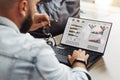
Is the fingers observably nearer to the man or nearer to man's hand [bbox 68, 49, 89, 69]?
man's hand [bbox 68, 49, 89, 69]

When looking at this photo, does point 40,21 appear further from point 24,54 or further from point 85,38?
point 24,54

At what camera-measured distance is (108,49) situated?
4.87 feet

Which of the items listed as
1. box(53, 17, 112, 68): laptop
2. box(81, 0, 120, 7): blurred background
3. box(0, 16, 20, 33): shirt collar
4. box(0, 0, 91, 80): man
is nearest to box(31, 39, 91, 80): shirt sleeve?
box(0, 0, 91, 80): man

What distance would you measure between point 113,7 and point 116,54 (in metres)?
0.71

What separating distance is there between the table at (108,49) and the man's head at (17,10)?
476 millimetres

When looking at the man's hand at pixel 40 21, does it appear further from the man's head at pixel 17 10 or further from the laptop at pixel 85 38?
the man's head at pixel 17 10

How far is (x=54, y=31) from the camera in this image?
1678 millimetres

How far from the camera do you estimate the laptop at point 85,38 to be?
1418 mm

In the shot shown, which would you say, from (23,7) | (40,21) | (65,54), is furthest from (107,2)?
(23,7)

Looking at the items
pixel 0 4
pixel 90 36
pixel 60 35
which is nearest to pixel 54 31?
pixel 60 35

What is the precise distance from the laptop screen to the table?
73mm

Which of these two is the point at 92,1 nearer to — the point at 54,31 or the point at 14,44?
the point at 54,31

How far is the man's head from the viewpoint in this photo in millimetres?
921

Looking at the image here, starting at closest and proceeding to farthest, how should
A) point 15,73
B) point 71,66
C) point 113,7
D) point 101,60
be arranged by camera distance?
1. point 15,73
2. point 71,66
3. point 101,60
4. point 113,7
